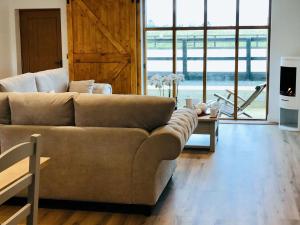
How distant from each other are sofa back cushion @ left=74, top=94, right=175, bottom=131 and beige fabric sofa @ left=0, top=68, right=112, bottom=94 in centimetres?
158

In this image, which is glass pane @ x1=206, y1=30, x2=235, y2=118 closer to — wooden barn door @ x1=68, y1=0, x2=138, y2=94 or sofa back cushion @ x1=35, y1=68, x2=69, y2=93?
wooden barn door @ x1=68, y1=0, x2=138, y2=94

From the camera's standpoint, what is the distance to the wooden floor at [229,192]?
13.1 feet

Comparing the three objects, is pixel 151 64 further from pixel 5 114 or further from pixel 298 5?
pixel 5 114

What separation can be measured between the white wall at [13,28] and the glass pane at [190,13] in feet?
6.91

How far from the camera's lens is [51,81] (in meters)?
7.12

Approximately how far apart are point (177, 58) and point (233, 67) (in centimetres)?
103

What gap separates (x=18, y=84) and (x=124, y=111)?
2183 millimetres

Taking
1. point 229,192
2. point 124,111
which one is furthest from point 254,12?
point 124,111

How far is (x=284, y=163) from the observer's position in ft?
18.6

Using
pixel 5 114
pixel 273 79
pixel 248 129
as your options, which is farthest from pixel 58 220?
pixel 273 79

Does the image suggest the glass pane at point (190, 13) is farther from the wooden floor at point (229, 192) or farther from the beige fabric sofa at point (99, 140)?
the beige fabric sofa at point (99, 140)

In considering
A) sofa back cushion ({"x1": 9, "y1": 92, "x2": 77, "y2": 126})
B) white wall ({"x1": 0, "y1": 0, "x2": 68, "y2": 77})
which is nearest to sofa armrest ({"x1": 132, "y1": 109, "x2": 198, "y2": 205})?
sofa back cushion ({"x1": 9, "y1": 92, "x2": 77, "y2": 126})

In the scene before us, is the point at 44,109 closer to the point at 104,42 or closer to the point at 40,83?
the point at 40,83

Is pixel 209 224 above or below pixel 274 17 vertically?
below
